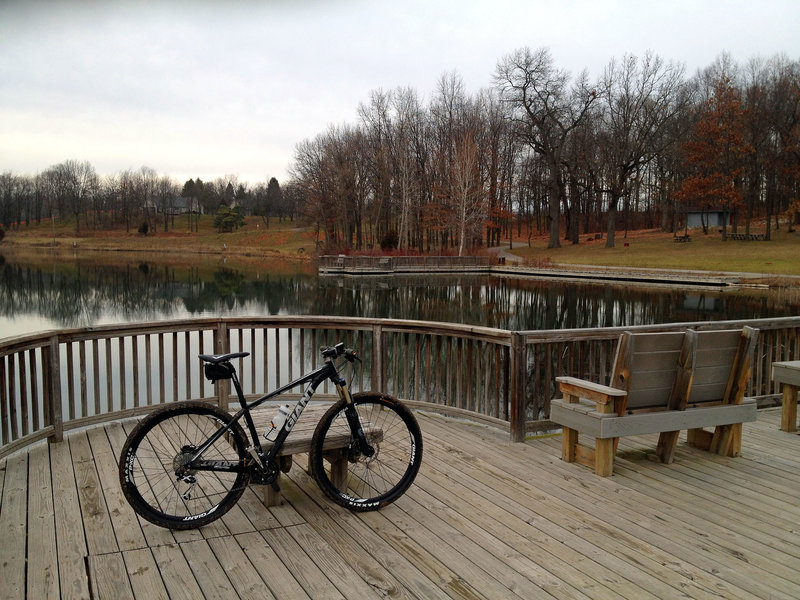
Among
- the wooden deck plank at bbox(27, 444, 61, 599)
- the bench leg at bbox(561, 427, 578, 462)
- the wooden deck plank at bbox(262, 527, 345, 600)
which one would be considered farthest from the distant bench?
the wooden deck plank at bbox(27, 444, 61, 599)

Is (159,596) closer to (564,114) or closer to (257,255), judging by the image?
(564,114)

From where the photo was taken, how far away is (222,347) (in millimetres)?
6086

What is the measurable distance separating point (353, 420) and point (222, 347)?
8.75 ft

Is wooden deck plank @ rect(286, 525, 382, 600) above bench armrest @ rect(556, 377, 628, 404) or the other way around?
the other way around

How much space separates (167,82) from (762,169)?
57155 millimetres

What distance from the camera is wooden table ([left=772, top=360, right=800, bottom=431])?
18.9 ft

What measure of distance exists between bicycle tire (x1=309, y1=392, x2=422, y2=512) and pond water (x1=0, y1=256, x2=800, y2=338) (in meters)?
18.9

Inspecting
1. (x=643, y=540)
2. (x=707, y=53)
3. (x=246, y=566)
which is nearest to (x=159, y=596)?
(x=246, y=566)

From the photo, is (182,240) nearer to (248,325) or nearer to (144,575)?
(248,325)

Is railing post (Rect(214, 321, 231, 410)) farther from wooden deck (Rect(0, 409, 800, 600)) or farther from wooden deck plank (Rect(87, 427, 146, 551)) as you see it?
wooden deck (Rect(0, 409, 800, 600))

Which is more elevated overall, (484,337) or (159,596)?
(484,337)

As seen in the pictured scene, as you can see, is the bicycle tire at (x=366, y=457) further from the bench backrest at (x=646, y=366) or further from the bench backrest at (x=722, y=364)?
the bench backrest at (x=722, y=364)

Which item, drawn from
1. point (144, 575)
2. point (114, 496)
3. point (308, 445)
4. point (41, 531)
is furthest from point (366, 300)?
point (144, 575)

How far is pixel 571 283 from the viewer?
39.8m
